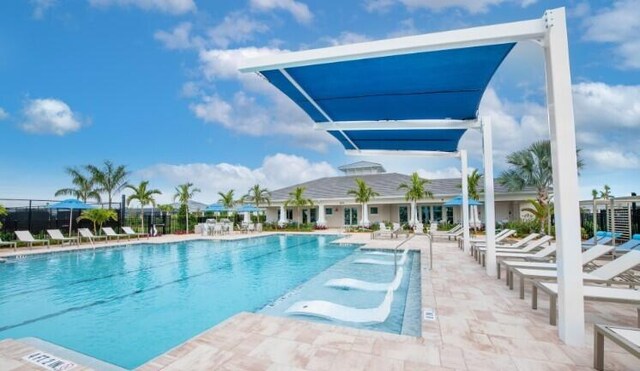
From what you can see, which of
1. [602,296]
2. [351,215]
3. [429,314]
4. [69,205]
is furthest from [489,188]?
[351,215]

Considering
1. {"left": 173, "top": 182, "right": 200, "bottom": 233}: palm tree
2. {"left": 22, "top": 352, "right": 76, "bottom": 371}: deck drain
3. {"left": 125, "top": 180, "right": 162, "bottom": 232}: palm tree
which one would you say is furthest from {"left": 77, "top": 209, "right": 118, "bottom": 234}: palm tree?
{"left": 22, "top": 352, "right": 76, "bottom": 371}: deck drain

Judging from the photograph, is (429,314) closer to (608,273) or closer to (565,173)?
(565,173)

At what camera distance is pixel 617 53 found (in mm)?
13547

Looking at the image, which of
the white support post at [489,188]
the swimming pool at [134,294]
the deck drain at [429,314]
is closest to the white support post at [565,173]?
the deck drain at [429,314]

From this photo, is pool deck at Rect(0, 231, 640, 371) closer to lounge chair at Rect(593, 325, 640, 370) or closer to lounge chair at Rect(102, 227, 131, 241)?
lounge chair at Rect(593, 325, 640, 370)

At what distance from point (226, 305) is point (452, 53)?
6756 millimetres

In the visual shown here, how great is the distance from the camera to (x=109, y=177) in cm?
2839

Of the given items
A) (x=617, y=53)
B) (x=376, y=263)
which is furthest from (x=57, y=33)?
(x=617, y=53)

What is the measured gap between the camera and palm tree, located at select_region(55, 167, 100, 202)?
1067 inches

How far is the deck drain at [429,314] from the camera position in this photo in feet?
15.8

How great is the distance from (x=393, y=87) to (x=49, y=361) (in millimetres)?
6121

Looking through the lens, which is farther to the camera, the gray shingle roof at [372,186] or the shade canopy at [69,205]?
the gray shingle roof at [372,186]

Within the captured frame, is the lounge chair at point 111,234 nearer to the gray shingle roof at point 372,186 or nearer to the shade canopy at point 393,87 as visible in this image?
the gray shingle roof at point 372,186

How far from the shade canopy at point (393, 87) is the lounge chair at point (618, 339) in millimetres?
3325
